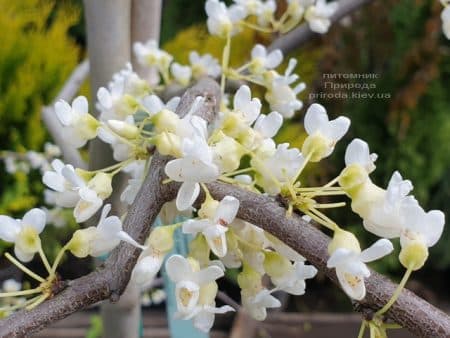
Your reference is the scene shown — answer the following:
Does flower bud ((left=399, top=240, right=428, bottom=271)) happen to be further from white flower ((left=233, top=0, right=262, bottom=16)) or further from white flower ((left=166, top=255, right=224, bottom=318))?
white flower ((left=233, top=0, right=262, bottom=16))

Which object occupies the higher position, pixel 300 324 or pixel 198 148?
pixel 198 148

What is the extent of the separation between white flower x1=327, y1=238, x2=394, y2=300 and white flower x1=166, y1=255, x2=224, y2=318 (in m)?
0.05

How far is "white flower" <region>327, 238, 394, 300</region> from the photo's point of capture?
9.4 inches

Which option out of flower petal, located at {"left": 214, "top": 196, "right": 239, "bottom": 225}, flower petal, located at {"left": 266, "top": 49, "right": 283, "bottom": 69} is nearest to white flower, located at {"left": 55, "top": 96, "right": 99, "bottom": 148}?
flower petal, located at {"left": 214, "top": 196, "right": 239, "bottom": 225}

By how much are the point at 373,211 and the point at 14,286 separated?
2.01 ft

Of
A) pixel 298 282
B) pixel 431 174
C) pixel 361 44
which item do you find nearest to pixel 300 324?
pixel 431 174

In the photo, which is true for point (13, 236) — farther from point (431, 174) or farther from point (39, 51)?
point (431, 174)

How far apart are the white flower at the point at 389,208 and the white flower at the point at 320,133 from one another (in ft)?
0.12

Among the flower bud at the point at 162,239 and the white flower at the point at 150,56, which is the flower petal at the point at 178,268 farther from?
the white flower at the point at 150,56

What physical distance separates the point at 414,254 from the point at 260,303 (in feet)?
0.29

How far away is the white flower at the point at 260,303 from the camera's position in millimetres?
300

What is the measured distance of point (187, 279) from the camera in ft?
0.91

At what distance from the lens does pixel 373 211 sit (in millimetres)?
261

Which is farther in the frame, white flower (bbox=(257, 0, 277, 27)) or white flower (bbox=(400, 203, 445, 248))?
white flower (bbox=(257, 0, 277, 27))
